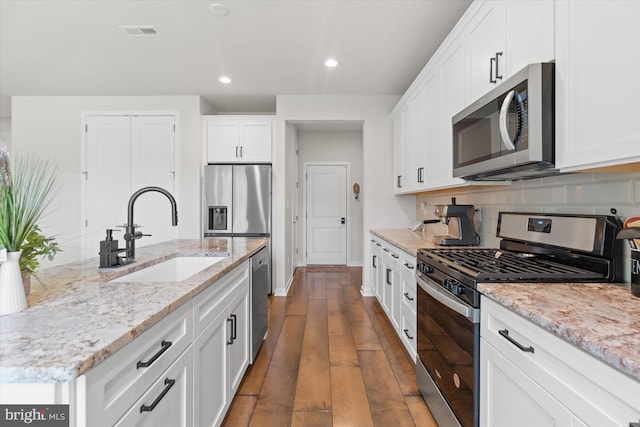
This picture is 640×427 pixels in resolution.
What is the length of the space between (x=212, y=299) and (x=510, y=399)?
1.23 meters

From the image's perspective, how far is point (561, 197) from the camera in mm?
1616

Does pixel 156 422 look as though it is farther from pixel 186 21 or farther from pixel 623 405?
pixel 186 21

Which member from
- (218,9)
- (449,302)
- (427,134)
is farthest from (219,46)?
(449,302)

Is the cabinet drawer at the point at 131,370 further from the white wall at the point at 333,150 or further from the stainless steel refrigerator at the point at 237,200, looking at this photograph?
the white wall at the point at 333,150

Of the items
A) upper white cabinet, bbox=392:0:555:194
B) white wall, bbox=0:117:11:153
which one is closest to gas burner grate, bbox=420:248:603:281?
upper white cabinet, bbox=392:0:555:194

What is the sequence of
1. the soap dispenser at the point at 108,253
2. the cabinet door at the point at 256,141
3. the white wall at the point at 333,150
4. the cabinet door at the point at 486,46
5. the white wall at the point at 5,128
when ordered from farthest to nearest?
the white wall at the point at 333,150 < the white wall at the point at 5,128 < the cabinet door at the point at 256,141 < the cabinet door at the point at 486,46 < the soap dispenser at the point at 108,253

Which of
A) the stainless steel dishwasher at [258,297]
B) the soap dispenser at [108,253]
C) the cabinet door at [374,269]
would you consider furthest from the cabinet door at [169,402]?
the cabinet door at [374,269]

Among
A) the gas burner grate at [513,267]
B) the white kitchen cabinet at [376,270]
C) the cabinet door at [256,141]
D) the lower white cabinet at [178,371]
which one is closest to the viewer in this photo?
the lower white cabinet at [178,371]

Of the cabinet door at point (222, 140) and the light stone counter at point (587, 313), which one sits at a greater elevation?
the cabinet door at point (222, 140)

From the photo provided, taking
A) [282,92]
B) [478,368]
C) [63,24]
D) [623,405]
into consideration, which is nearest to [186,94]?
[282,92]

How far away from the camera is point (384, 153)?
14.0 ft

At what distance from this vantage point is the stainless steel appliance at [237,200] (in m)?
4.18

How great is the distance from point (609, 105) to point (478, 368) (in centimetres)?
104

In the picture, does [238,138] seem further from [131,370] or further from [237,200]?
[131,370]
